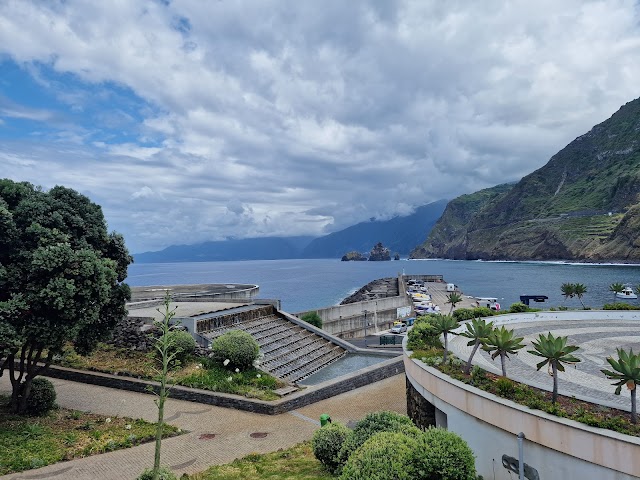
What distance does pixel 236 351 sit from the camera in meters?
21.2

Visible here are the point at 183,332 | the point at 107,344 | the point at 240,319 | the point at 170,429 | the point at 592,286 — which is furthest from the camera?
the point at 592,286

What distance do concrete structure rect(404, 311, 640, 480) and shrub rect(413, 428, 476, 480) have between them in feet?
7.21

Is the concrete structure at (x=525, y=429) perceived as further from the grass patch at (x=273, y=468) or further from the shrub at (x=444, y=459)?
the grass patch at (x=273, y=468)

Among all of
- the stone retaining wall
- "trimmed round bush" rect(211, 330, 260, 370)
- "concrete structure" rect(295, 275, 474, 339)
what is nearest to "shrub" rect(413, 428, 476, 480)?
the stone retaining wall

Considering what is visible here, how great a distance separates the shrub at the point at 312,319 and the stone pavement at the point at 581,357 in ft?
67.0

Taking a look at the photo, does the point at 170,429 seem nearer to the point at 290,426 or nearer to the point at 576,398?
the point at 290,426

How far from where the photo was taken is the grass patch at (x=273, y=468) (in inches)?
450

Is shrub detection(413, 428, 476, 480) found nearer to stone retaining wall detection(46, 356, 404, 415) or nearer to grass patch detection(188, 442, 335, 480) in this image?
grass patch detection(188, 442, 335, 480)

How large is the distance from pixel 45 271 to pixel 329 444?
10.6 m

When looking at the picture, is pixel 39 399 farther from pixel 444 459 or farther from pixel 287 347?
pixel 444 459

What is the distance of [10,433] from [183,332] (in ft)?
28.7

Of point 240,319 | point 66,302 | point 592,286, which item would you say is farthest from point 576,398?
point 592,286

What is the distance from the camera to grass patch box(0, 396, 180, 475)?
13002mm

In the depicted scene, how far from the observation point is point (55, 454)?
13336 mm
